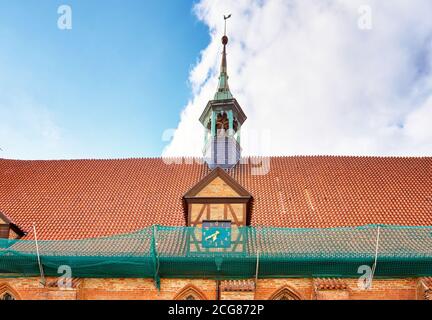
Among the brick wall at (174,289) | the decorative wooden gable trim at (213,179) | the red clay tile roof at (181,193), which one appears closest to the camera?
the brick wall at (174,289)

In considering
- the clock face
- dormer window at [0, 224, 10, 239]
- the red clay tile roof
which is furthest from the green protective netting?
the red clay tile roof

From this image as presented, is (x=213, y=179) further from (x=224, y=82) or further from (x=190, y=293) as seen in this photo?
(x=224, y=82)

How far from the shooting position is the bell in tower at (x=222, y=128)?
19328 mm

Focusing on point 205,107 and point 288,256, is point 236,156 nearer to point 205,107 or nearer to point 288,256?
point 205,107

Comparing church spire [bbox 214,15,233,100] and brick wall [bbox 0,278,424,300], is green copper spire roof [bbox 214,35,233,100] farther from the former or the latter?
brick wall [bbox 0,278,424,300]

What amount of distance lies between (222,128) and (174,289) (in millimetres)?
9280

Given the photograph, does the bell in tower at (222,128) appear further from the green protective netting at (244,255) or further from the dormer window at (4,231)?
the dormer window at (4,231)

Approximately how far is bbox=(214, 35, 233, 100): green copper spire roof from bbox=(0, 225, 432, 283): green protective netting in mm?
8662

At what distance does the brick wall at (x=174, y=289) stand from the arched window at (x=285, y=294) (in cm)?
3

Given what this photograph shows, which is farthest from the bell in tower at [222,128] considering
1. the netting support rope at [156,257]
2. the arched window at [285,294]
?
the arched window at [285,294]

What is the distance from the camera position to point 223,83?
2108 cm
